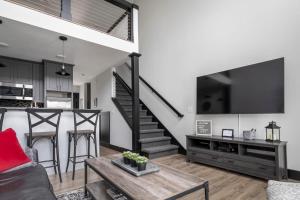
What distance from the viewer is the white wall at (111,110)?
15.5 feet

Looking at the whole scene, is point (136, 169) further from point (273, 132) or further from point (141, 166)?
point (273, 132)

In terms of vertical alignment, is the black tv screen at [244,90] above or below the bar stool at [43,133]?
above

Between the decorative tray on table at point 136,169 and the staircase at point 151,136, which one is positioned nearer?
the decorative tray on table at point 136,169

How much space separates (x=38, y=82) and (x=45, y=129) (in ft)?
8.37

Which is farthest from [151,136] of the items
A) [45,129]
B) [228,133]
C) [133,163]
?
[133,163]

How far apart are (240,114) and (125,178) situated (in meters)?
2.55

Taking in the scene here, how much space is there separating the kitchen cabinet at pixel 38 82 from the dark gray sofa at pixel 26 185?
142 inches

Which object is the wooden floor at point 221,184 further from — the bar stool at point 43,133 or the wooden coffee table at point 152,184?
the wooden coffee table at point 152,184

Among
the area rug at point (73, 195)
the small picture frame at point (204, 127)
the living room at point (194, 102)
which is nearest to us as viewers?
the area rug at point (73, 195)

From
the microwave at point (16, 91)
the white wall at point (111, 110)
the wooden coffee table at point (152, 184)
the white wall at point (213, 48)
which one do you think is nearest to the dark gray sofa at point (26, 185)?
the wooden coffee table at point (152, 184)

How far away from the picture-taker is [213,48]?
383cm

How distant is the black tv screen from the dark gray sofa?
9.58ft

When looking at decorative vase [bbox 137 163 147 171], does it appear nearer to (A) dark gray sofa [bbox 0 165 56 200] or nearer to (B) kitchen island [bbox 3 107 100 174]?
(A) dark gray sofa [bbox 0 165 56 200]

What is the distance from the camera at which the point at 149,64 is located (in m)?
5.65
